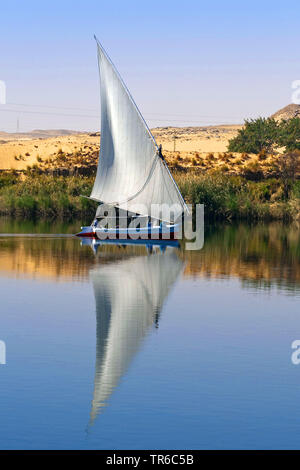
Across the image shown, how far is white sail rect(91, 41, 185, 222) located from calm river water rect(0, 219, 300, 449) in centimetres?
1101

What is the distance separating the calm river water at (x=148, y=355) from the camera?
1138 centimetres

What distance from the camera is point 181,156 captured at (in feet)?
290

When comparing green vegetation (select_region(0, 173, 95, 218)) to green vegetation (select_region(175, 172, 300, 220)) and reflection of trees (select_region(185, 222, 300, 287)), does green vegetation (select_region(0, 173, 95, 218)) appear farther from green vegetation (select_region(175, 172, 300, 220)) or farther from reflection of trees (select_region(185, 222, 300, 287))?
reflection of trees (select_region(185, 222, 300, 287))

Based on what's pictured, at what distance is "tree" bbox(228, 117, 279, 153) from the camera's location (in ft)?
296

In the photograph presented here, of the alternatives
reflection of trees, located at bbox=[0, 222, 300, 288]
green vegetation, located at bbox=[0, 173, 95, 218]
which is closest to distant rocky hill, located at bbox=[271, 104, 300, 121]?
green vegetation, located at bbox=[0, 173, 95, 218]

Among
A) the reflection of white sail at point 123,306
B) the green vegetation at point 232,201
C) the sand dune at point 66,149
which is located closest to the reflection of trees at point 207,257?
the reflection of white sail at point 123,306

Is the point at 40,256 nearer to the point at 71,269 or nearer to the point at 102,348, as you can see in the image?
the point at 71,269

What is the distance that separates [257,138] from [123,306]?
72.3 metres

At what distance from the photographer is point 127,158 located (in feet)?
136

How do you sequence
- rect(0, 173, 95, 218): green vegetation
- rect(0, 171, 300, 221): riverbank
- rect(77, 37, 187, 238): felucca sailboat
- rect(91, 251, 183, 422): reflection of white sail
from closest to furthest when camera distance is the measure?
rect(91, 251, 183, 422): reflection of white sail < rect(77, 37, 187, 238): felucca sailboat < rect(0, 171, 300, 221): riverbank < rect(0, 173, 95, 218): green vegetation

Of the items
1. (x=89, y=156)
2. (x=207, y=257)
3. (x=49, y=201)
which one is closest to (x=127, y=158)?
(x=207, y=257)
